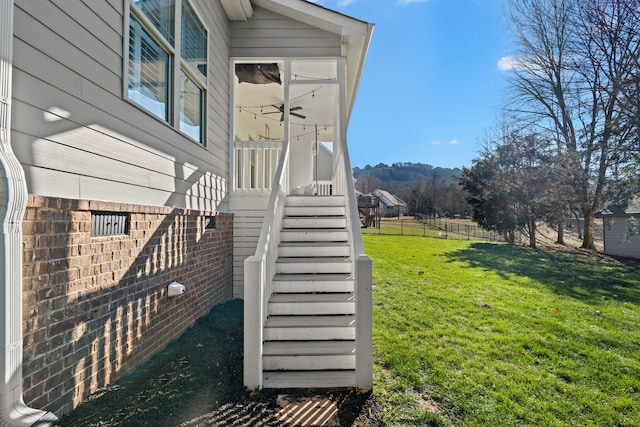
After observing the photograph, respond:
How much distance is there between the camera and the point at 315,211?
523 cm

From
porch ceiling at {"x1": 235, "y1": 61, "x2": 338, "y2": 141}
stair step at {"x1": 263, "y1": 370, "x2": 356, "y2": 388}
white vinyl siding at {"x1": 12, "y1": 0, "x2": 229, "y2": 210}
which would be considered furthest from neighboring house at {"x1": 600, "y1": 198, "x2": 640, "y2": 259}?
white vinyl siding at {"x1": 12, "y1": 0, "x2": 229, "y2": 210}

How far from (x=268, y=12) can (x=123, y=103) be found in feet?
13.3

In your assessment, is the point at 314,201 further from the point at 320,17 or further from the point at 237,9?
the point at 237,9

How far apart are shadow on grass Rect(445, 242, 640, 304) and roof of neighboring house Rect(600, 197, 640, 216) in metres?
3.84

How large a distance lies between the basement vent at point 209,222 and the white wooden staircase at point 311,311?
1.12 meters

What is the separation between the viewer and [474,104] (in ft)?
65.3

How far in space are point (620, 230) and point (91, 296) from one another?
782 inches

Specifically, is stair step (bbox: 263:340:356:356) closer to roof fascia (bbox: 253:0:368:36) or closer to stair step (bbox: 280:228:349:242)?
stair step (bbox: 280:228:349:242)

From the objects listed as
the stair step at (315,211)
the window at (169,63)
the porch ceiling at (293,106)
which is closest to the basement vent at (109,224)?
the window at (169,63)

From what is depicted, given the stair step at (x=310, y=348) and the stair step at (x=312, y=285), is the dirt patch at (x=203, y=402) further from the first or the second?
the stair step at (x=312, y=285)

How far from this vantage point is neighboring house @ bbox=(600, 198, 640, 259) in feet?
45.6

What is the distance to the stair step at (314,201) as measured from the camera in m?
5.36

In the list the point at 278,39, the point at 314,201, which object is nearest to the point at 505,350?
the point at 314,201

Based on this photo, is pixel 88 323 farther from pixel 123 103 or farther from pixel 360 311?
pixel 360 311
